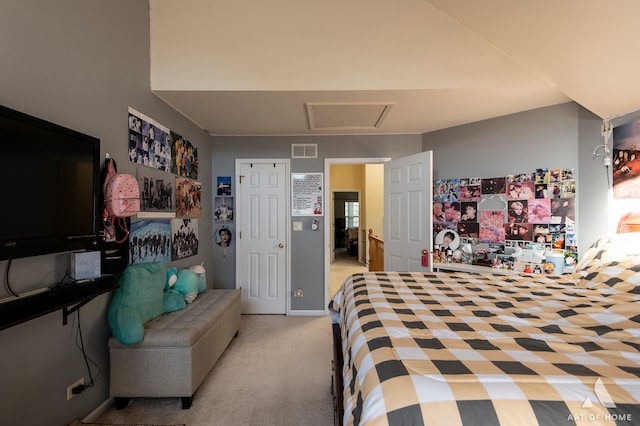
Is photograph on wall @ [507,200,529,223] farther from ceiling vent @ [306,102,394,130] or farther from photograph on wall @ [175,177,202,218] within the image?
photograph on wall @ [175,177,202,218]

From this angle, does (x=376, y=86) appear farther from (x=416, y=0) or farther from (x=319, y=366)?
(x=319, y=366)

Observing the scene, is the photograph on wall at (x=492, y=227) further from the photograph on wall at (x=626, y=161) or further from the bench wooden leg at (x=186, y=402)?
the bench wooden leg at (x=186, y=402)

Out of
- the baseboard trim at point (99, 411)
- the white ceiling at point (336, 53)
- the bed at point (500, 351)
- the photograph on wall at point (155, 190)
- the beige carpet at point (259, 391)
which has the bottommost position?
the beige carpet at point (259, 391)

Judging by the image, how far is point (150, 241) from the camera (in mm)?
2309

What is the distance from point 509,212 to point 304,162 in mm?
2468

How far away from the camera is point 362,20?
2246 millimetres

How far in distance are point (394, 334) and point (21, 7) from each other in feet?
7.83

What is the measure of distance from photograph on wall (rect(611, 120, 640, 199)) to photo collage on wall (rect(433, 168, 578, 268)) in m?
0.38

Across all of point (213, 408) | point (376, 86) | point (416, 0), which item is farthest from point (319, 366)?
point (416, 0)

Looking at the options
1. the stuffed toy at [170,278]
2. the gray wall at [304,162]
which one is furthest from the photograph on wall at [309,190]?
the stuffed toy at [170,278]

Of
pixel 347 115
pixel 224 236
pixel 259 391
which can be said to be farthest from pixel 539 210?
pixel 224 236

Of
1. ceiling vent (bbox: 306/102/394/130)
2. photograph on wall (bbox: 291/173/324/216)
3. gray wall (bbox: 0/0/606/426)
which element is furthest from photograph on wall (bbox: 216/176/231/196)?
ceiling vent (bbox: 306/102/394/130)

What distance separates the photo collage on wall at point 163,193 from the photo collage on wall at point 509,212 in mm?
2918

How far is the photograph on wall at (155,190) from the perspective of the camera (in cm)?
222
